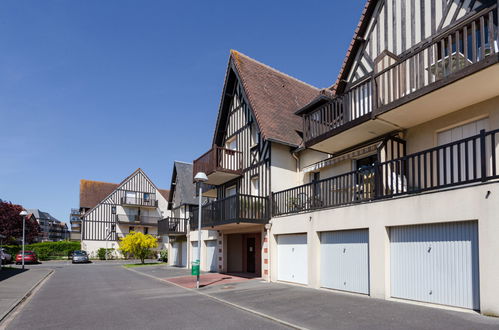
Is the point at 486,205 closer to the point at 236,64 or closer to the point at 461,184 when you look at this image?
the point at 461,184

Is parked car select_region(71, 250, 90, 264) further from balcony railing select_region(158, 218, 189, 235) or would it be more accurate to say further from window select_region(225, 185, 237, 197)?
window select_region(225, 185, 237, 197)

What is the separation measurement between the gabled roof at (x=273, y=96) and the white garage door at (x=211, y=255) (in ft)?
22.3

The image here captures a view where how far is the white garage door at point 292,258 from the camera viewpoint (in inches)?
591

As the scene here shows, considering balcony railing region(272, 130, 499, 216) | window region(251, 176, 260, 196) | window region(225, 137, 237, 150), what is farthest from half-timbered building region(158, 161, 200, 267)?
balcony railing region(272, 130, 499, 216)

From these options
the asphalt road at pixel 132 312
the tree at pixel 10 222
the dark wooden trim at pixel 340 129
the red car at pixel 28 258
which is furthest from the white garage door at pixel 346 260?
the tree at pixel 10 222

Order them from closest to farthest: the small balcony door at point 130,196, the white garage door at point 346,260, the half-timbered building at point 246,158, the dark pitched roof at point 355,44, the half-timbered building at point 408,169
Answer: the half-timbered building at point 408,169
the white garage door at point 346,260
the dark pitched roof at point 355,44
the half-timbered building at point 246,158
the small balcony door at point 130,196

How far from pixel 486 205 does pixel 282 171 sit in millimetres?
10649

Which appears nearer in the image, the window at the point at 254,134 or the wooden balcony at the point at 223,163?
the window at the point at 254,134

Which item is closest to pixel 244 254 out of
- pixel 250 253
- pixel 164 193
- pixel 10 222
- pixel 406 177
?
pixel 250 253

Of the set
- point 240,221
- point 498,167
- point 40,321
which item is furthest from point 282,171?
point 40,321

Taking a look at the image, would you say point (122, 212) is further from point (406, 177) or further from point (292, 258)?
point (406, 177)

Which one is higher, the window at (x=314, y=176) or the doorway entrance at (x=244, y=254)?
the window at (x=314, y=176)

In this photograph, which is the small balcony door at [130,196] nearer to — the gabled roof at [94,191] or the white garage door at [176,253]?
→ the gabled roof at [94,191]

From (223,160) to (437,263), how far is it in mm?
12909
